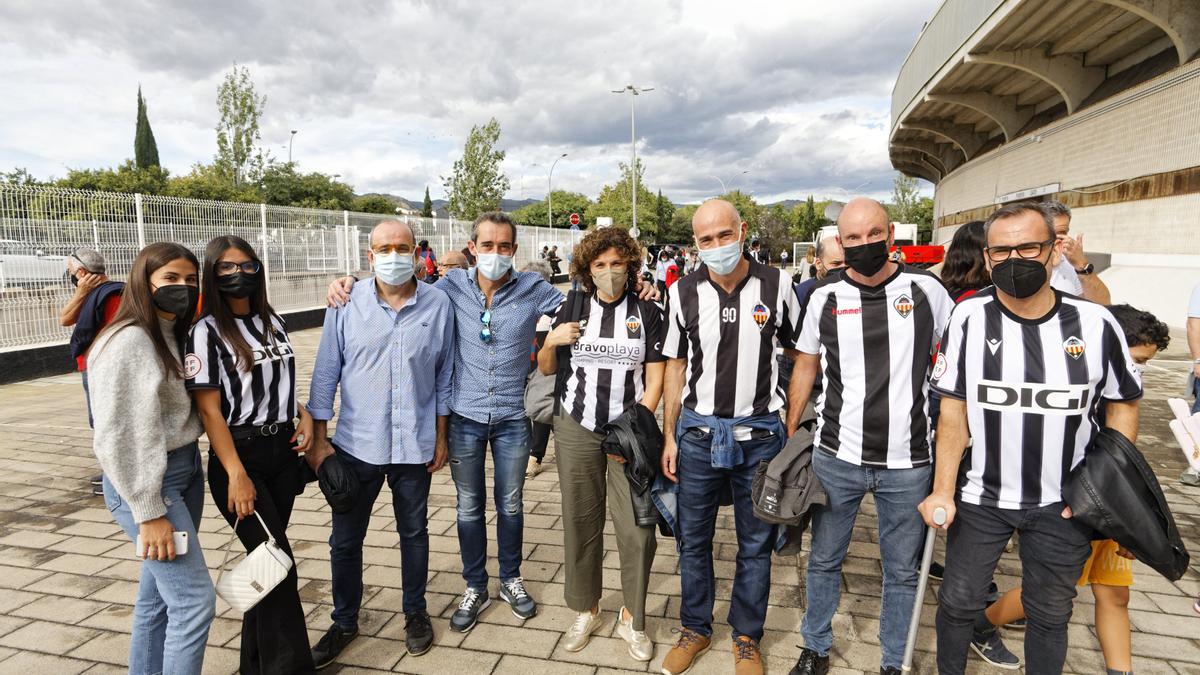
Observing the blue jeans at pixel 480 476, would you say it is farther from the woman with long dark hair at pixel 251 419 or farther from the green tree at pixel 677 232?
the green tree at pixel 677 232

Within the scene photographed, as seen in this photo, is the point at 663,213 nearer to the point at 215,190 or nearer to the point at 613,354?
the point at 215,190

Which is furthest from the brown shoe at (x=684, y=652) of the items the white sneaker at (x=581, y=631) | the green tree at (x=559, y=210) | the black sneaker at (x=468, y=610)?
the green tree at (x=559, y=210)

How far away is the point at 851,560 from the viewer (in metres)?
3.93

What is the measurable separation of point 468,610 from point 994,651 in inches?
95.6

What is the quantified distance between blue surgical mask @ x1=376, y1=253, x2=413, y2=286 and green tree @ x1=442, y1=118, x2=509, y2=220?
2771 centimetres

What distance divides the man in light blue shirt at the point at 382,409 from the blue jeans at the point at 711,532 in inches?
47.1

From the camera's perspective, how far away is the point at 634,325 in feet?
9.68

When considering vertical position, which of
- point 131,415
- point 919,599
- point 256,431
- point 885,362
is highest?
point 885,362

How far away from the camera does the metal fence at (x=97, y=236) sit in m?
8.62

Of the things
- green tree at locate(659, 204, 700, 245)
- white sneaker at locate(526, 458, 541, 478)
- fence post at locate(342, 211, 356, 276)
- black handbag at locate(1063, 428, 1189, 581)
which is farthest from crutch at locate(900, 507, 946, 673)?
green tree at locate(659, 204, 700, 245)

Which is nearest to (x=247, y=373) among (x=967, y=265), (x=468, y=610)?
(x=468, y=610)

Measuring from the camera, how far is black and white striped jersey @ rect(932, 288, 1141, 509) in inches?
87.2

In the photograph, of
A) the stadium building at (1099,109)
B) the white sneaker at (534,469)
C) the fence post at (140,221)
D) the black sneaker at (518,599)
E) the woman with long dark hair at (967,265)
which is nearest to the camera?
the black sneaker at (518,599)

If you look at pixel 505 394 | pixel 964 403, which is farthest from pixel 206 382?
pixel 964 403
